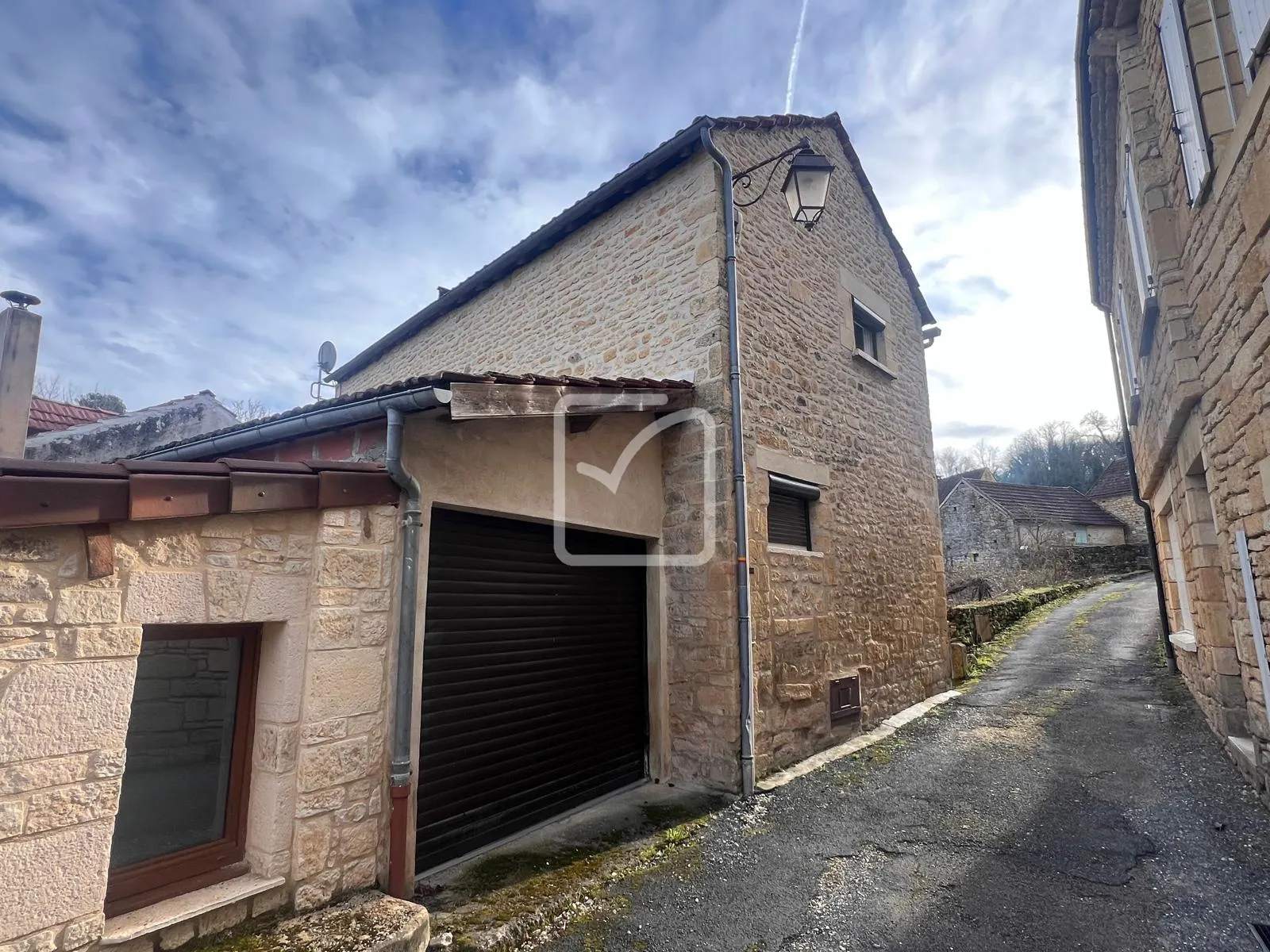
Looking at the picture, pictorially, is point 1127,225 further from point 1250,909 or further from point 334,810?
point 334,810

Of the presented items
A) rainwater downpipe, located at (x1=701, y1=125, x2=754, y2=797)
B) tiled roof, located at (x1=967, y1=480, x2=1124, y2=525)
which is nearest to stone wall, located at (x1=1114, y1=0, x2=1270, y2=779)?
rainwater downpipe, located at (x1=701, y1=125, x2=754, y2=797)

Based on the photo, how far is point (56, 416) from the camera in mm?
9195

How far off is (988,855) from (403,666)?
3780 mm

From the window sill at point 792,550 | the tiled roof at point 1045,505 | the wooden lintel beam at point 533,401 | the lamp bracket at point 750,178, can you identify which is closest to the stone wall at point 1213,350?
the lamp bracket at point 750,178

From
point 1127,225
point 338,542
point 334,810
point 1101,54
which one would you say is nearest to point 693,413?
point 338,542

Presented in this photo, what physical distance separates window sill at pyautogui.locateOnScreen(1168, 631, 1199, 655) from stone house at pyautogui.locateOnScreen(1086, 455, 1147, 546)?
23.1 m

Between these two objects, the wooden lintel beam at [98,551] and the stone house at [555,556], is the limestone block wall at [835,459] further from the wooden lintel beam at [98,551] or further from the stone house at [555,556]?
the wooden lintel beam at [98,551]

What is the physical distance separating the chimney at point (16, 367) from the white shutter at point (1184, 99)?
8713mm

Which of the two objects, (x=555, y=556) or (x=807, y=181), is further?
(x=807, y=181)

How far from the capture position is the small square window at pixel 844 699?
6500mm

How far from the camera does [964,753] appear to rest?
6.03m

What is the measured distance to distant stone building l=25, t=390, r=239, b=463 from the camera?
8.45m

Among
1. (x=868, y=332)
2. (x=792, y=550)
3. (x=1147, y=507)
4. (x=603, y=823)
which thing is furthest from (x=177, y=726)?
(x=1147, y=507)

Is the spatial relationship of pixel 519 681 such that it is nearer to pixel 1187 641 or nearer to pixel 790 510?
pixel 790 510
